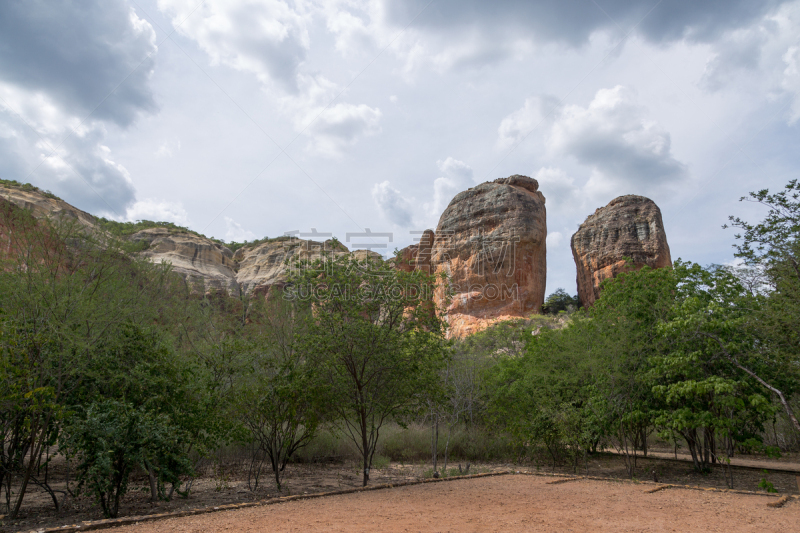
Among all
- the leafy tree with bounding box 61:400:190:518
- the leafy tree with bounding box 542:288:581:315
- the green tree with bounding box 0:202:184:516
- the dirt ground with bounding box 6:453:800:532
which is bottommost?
the dirt ground with bounding box 6:453:800:532

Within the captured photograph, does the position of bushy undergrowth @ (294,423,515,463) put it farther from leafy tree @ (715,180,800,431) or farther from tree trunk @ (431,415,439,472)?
leafy tree @ (715,180,800,431)

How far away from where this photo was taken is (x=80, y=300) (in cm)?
688

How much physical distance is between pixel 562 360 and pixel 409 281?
6.72 m

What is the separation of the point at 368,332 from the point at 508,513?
3.71 m

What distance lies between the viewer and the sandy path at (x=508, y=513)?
545 cm

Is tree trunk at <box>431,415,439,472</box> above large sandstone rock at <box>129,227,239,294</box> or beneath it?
beneath

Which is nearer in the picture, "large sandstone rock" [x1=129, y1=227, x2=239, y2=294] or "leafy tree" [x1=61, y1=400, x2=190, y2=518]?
"leafy tree" [x1=61, y1=400, x2=190, y2=518]

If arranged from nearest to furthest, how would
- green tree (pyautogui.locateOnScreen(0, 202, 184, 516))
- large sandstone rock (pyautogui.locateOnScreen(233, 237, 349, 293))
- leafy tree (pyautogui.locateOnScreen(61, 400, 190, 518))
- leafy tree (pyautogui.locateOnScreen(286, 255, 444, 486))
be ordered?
leafy tree (pyautogui.locateOnScreen(61, 400, 190, 518)), green tree (pyautogui.locateOnScreen(0, 202, 184, 516)), leafy tree (pyautogui.locateOnScreen(286, 255, 444, 486)), large sandstone rock (pyautogui.locateOnScreen(233, 237, 349, 293))

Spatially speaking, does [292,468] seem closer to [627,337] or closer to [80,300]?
[80,300]

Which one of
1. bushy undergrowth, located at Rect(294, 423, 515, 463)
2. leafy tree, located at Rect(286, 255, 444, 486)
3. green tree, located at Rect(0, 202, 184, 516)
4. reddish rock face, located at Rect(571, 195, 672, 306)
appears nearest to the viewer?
green tree, located at Rect(0, 202, 184, 516)

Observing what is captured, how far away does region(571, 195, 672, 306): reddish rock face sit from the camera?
125 feet

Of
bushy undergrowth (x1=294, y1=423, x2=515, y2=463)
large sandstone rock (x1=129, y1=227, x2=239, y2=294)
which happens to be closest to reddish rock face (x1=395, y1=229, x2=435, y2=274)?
large sandstone rock (x1=129, y1=227, x2=239, y2=294)

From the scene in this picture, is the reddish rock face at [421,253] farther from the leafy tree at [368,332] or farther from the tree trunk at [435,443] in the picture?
the leafy tree at [368,332]

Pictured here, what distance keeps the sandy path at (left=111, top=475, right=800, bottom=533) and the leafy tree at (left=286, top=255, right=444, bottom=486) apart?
1874 mm
